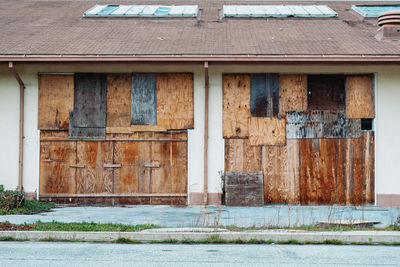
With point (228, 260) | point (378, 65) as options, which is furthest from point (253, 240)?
point (378, 65)

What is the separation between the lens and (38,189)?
14875 mm

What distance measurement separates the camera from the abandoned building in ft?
48.1

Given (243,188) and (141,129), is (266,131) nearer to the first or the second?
(243,188)

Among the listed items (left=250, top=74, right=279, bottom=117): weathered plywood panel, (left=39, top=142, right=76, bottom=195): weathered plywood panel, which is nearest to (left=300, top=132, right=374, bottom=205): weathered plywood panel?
(left=250, top=74, right=279, bottom=117): weathered plywood panel

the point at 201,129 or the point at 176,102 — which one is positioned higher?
the point at 176,102

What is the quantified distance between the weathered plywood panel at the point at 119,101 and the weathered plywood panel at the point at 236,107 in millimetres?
2561

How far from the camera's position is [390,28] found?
15477mm

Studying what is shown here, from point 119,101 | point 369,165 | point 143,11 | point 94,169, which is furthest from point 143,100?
point 369,165

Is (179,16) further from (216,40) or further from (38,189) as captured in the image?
(38,189)

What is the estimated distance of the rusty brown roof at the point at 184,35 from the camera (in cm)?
1437

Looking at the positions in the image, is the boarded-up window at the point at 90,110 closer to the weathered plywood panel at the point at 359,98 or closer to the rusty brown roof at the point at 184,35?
the rusty brown roof at the point at 184,35

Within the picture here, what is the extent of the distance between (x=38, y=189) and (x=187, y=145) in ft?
13.7

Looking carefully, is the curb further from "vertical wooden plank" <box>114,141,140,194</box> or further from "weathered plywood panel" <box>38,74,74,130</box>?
"weathered plywood panel" <box>38,74,74,130</box>

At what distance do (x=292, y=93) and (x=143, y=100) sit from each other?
13.0ft
